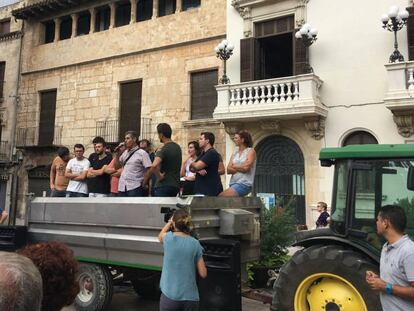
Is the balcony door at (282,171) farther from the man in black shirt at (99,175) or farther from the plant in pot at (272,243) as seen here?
the man in black shirt at (99,175)

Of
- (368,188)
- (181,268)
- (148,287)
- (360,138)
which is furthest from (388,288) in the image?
(360,138)

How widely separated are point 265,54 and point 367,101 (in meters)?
4.28

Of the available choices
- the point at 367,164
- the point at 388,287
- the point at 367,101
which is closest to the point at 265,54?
the point at 367,101

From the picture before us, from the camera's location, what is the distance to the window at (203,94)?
15305 millimetres

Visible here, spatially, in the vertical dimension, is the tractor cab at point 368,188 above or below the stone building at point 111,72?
below

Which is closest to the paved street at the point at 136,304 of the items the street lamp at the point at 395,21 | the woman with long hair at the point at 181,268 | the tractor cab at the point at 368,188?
the tractor cab at the point at 368,188

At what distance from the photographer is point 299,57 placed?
13.5 m

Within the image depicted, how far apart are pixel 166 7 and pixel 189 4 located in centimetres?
104

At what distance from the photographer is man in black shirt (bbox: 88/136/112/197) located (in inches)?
265

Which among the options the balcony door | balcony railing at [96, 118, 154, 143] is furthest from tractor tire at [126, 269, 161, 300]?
balcony railing at [96, 118, 154, 143]

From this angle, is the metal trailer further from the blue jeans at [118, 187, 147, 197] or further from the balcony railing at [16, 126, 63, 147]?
the balcony railing at [16, 126, 63, 147]

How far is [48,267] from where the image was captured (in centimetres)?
180

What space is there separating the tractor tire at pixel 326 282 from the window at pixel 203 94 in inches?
429

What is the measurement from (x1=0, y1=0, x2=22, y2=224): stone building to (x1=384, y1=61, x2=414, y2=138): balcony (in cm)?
1597
